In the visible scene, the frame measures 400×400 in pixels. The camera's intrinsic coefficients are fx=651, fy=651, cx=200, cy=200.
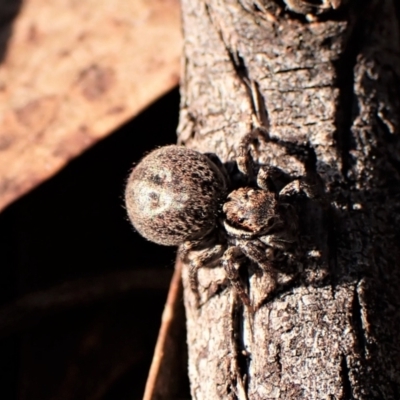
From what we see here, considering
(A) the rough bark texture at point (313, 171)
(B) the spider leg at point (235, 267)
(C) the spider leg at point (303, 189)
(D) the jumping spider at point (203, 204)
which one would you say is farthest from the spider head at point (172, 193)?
(C) the spider leg at point (303, 189)

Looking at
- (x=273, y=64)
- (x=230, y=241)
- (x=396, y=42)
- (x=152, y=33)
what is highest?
(x=152, y=33)

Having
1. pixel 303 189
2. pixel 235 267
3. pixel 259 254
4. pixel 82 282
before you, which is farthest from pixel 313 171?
pixel 82 282

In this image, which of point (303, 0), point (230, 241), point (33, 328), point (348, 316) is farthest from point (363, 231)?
point (33, 328)

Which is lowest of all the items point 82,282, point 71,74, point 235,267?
point 235,267

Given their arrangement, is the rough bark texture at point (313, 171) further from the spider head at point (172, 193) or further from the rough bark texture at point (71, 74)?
the rough bark texture at point (71, 74)

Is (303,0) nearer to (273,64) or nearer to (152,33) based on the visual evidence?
(273,64)

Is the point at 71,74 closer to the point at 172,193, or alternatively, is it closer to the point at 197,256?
the point at 172,193

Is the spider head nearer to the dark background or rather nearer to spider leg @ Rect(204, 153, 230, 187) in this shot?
spider leg @ Rect(204, 153, 230, 187)
